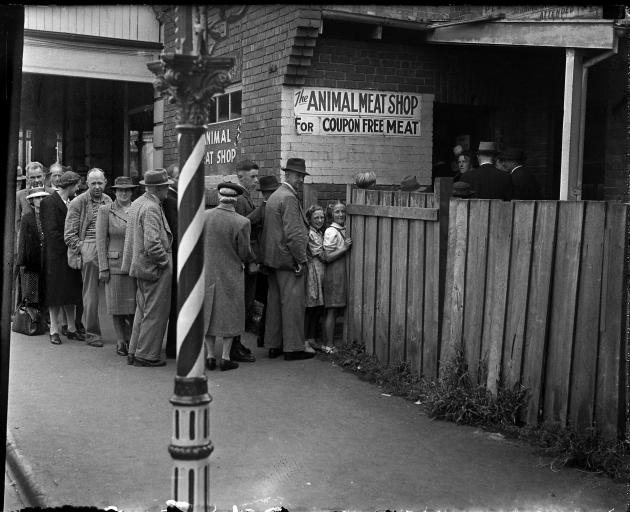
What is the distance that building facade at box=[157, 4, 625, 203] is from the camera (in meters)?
9.16

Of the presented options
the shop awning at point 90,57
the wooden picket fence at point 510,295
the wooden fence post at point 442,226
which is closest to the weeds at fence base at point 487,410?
the wooden picket fence at point 510,295

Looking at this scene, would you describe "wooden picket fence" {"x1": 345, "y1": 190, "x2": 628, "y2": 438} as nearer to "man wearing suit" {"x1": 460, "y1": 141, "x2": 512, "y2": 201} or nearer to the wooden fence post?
the wooden fence post

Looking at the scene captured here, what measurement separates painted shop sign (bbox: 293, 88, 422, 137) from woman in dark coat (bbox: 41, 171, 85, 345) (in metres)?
2.88

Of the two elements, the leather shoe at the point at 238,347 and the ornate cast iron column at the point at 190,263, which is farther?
the leather shoe at the point at 238,347

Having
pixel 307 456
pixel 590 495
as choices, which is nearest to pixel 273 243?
pixel 307 456

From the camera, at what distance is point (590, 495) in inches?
190

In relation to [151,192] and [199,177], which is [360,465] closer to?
[199,177]

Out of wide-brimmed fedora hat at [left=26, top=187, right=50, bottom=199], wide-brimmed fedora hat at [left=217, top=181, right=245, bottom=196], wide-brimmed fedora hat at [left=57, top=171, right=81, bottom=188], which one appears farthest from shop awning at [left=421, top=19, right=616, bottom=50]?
wide-brimmed fedora hat at [left=26, top=187, right=50, bottom=199]

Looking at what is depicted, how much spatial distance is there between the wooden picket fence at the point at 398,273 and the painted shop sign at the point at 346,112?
3.56 ft

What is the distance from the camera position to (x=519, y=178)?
868 cm

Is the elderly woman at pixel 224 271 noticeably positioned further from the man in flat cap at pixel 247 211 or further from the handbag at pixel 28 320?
the handbag at pixel 28 320

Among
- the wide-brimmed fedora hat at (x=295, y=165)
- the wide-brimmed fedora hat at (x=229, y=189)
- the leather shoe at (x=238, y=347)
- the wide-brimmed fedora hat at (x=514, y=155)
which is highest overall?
the wide-brimmed fedora hat at (x=514, y=155)

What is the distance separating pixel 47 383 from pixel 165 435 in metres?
2.07

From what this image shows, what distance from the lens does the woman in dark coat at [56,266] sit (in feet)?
31.1
